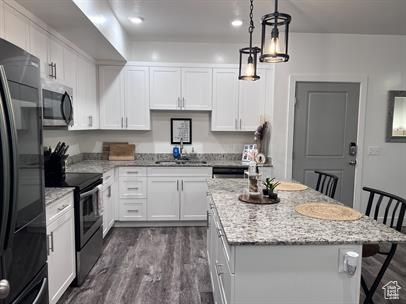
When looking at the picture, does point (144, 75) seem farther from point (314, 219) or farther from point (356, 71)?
point (314, 219)

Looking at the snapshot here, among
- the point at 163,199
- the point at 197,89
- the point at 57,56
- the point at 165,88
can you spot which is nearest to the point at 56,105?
the point at 57,56

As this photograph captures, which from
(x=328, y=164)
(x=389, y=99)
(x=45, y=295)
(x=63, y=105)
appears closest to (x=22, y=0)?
(x=63, y=105)

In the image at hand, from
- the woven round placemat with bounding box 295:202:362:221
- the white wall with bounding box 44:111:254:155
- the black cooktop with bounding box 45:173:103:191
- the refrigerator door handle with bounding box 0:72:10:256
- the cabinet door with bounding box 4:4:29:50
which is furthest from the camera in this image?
the white wall with bounding box 44:111:254:155

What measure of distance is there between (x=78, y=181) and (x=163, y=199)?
1.59 m

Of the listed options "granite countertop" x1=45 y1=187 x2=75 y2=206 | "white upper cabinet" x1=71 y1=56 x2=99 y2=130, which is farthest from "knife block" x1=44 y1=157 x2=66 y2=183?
"white upper cabinet" x1=71 y1=56 x2=99 y2=130

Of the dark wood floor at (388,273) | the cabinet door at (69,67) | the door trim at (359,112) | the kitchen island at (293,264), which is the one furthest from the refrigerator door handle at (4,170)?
the door trim at (359,112)

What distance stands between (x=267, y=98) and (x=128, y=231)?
8.85 ft

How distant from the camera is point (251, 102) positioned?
14.4 feet

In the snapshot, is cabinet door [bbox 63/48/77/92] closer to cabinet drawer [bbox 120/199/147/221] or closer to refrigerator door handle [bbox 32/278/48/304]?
cabinet drawer [bbox 120/199/147/221]

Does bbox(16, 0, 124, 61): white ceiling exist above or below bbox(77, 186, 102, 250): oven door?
above

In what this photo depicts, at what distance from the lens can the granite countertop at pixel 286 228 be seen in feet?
4.92

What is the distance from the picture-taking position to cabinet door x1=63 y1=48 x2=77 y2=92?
3.21 metres

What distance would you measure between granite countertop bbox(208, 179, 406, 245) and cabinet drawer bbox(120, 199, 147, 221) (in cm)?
226

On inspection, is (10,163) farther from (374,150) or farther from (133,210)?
(374,150)
